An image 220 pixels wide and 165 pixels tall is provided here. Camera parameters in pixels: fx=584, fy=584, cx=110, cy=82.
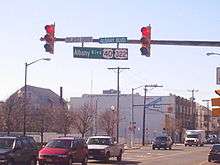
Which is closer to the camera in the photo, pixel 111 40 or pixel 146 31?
pixel 146 31

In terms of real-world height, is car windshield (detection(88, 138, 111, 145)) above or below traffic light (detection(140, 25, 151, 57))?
below

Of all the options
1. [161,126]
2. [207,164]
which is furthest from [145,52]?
[161,126]

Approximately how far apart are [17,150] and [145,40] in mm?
9519

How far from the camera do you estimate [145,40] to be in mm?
22531

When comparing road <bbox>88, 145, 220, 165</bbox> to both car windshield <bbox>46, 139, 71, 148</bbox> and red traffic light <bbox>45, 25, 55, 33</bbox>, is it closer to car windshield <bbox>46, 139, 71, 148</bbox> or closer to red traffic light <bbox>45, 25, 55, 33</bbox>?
car windshield <bbox>46, 139, 71, 148</bbox>

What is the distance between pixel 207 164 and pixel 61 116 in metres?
41.3

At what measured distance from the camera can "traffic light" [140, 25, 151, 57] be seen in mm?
22531

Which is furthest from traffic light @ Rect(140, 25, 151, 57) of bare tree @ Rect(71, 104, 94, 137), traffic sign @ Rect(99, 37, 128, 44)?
bare tree @ Rect(71, 104, 94, 137)

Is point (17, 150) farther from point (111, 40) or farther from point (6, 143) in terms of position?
Answer: point (111, 40)

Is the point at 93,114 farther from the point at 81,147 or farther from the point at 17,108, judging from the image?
the point at 81,147

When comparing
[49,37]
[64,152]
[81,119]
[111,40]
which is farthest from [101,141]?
[81,119]

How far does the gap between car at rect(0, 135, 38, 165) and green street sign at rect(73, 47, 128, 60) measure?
5.68m

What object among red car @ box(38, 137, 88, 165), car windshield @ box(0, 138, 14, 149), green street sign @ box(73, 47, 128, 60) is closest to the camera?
green street sign @ box(73, 47, 128, 60)

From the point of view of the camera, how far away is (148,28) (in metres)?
22.7
